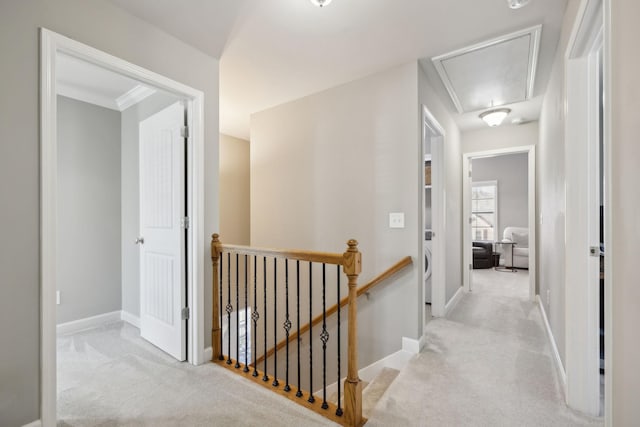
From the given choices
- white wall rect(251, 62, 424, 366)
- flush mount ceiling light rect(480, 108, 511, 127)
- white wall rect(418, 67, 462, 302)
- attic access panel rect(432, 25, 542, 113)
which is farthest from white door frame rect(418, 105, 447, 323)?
white wall rect(251, 62, 424, 366)

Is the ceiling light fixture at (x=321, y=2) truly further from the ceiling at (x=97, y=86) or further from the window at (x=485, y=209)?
the window at (x=485, y=209)

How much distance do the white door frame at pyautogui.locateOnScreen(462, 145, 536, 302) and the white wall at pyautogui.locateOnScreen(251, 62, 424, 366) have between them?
2.30 metres

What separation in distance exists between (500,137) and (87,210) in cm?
518

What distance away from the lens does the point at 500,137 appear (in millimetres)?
4344

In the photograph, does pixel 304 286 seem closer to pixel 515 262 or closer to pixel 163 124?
pixel 163 124

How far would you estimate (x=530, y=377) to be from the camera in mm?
2100

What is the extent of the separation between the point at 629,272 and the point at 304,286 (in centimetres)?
280

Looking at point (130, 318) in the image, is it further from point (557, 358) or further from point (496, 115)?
point (496, 115)

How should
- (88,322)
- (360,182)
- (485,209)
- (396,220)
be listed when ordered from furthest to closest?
(485,209)
(88,322)
(360,182)
(396,220)

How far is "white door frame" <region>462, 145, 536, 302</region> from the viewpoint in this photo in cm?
408

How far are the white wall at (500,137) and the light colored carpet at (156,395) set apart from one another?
4.16 m

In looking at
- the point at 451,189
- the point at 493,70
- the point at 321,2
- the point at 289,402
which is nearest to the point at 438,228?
the point at 451,189

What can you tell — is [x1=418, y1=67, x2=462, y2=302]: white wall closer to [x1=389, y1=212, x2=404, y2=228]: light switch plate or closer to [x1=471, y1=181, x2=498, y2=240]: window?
[x1=389, y1=212, x2=404, y2=228]: light switch plate

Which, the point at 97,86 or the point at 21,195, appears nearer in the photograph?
the point at 21,195
